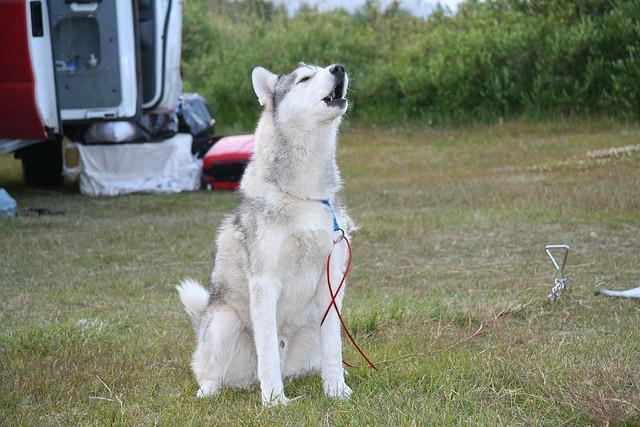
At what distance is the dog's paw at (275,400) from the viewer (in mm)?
3817

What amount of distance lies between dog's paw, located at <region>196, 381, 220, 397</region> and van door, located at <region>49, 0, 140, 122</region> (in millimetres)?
6979

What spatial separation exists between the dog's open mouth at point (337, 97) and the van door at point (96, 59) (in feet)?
23.1

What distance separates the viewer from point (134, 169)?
11.6 meters

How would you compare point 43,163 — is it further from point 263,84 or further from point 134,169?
point 263,84

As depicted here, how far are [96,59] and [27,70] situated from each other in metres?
1.55

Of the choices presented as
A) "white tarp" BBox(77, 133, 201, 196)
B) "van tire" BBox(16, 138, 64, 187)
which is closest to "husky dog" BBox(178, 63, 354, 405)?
"white tarp" BBox(77, 133, 201, 196)

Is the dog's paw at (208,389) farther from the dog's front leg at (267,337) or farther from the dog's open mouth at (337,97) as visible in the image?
the dog's open mouth at (337,97)

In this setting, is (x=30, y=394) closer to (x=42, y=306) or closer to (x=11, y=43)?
(x=42, y=306)

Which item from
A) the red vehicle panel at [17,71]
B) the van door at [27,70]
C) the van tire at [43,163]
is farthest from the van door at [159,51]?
the red vehicle panel at [17,71]

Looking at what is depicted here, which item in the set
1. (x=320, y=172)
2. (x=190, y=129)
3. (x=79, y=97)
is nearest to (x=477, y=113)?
(x=190, y=129)

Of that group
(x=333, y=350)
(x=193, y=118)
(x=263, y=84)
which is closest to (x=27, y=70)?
(x=193, y=118)

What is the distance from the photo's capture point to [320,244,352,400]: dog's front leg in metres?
3.95

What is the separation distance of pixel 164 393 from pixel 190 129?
372 inches

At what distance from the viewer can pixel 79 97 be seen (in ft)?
35.8
